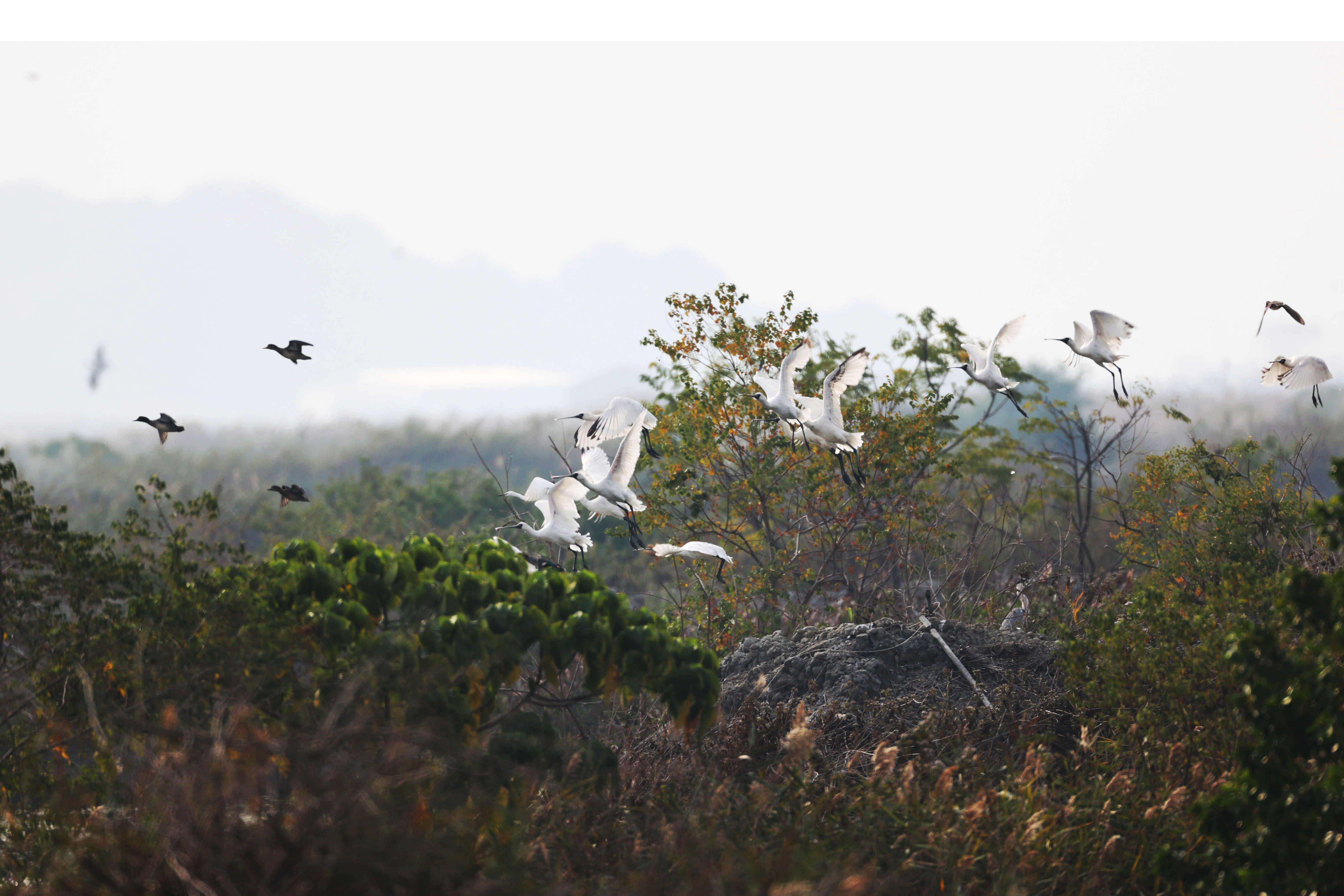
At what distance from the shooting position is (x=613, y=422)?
920 centimetres

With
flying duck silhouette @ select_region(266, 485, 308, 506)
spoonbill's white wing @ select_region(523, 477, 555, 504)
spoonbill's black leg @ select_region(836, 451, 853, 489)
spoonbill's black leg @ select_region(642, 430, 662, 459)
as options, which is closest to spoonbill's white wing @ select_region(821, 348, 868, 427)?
spoonbill's black leg @ select_region(836, 451, 853, 489)

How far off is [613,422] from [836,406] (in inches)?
83.2

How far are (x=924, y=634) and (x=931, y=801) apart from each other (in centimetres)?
→ 350

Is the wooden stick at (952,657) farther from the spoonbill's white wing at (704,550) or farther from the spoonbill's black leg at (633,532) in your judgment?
the spoonbill's black leg at (633,532)

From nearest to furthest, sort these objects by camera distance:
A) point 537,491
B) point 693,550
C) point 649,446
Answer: point 693,550 → point 537,491 → point 649,446

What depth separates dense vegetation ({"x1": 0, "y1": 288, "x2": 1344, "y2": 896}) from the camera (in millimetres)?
3531

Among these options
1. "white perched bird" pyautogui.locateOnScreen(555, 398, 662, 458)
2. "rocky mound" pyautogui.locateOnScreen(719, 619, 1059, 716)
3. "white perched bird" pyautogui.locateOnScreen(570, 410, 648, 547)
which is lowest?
"rocky mound" pyautogui.locateOnScreen(719, 619, 1059, 716)

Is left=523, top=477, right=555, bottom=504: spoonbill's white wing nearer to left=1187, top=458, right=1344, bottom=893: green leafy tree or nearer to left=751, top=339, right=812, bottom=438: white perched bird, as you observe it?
left=751, top=339, right=812, bottom=438: white perched bird

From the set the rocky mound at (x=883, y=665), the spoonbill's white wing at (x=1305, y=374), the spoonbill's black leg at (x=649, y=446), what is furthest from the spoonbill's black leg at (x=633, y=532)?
the spoonbill's white wing at (x=1305, y=374)

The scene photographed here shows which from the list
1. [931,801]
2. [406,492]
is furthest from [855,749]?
[406,492]

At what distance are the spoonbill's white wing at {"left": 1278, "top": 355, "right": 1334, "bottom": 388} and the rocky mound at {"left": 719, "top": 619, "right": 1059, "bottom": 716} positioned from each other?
161 inches

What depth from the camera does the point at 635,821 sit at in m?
5.61

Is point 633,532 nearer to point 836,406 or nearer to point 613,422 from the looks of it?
point 613,422

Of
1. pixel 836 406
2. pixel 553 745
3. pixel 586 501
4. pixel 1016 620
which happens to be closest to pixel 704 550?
pixel 586 501
